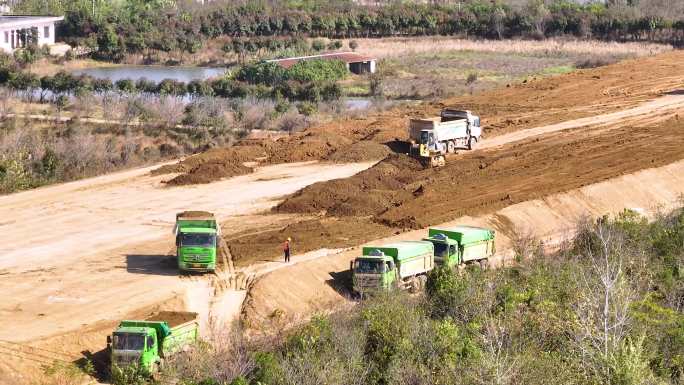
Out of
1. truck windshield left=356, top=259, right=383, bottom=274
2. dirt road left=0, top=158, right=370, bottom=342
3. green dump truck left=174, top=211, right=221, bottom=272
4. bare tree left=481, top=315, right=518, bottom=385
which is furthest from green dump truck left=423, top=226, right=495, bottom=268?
bare tree left=481, top=315, right=518, bottom=385

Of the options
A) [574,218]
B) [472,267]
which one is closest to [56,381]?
[472,267]

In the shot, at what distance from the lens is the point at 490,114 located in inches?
2995

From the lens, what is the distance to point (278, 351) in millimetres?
32312

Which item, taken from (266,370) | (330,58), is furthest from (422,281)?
(330,58)

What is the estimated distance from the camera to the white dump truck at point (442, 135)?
199ft

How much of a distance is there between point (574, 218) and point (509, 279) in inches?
589

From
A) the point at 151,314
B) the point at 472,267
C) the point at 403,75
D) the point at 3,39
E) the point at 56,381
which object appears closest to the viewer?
the point at 56,381

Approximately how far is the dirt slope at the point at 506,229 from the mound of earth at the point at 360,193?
415 cm

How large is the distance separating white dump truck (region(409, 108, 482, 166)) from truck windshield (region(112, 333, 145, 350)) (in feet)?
98.8

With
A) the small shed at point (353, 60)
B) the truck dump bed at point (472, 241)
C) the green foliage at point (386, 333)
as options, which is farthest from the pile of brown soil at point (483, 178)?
the small shed at point (353, 60)

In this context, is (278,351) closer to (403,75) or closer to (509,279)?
(509,279)

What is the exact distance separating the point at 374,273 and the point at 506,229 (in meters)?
13.1

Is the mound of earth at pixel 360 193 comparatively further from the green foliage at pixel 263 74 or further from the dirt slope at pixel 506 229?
the green foliage at pixel 263 74

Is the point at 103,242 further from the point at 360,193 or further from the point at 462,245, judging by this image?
the point at 462,245
